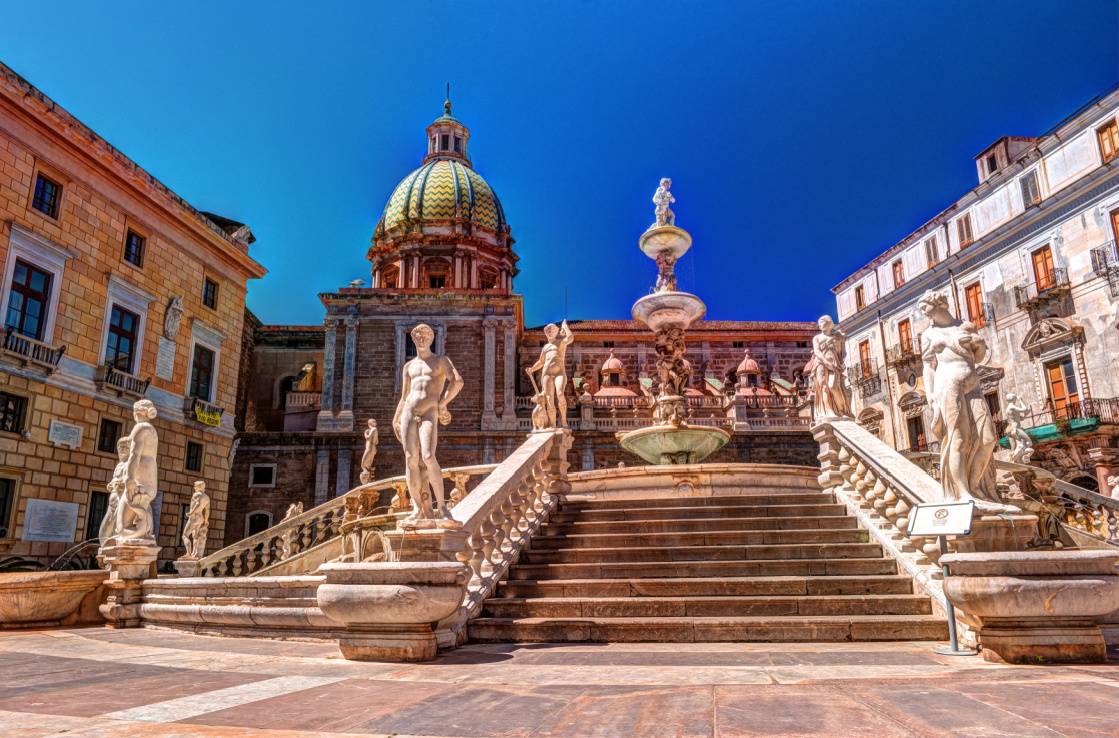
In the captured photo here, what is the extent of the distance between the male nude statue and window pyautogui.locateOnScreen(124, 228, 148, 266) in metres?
17.6

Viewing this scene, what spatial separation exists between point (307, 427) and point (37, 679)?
29408 mm

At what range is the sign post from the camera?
5098mm

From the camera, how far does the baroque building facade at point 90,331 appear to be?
16.4m

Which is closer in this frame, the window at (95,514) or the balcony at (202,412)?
the window at (95,514)

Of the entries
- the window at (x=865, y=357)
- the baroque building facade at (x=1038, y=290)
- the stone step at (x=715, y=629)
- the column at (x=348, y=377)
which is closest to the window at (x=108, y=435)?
the column at (x=348, y=377)

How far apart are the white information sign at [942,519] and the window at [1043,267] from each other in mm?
22950

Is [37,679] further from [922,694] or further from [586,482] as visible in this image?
[586,482]

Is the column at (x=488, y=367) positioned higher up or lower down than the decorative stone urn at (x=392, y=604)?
higher up

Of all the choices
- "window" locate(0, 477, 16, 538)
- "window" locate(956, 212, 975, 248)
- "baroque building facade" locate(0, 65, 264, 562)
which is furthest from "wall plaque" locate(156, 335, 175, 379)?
"window" locate(956, 212, 975, 248)

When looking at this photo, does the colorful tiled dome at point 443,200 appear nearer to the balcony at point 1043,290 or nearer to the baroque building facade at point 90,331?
the baroque building facade at point 90,331

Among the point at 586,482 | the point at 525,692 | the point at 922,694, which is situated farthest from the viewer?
the point at 586,482

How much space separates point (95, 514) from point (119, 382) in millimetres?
3535

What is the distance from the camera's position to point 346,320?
3353 centimetres

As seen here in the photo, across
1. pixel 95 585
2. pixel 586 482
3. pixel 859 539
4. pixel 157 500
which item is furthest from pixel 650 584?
pixel 157 500
